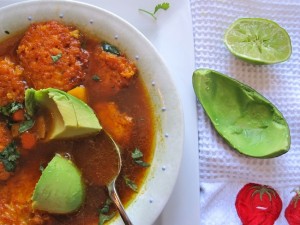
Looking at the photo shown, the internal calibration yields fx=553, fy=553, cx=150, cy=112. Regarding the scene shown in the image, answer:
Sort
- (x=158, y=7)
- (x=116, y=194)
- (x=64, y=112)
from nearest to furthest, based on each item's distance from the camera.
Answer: (x=64, y=112)
(x=116, y=194)
(x=158, y=7)

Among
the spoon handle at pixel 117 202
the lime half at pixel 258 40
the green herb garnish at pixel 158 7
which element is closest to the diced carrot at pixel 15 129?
the spoon handle at pixel 117 202

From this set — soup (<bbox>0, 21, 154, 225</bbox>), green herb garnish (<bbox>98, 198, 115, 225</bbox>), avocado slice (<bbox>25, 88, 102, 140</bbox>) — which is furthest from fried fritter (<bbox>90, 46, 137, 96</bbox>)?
green herb garnish (<bbox>98, 198, 115, 225</bbox>)

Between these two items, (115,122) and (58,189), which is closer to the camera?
(58,189)

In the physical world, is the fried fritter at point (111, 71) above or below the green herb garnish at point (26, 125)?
above

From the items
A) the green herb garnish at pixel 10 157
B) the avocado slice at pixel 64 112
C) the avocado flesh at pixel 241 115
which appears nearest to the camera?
the avocado slice at pixel 64 112

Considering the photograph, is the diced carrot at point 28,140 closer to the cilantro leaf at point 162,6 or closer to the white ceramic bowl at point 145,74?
the white ceramic bowl at point 145,74

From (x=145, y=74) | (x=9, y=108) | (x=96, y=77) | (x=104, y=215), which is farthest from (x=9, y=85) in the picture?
(x=104, y=215)

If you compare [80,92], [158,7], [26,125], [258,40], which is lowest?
[26,125]

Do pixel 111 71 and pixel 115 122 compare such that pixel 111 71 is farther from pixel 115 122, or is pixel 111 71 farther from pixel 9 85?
pixel 9 85
